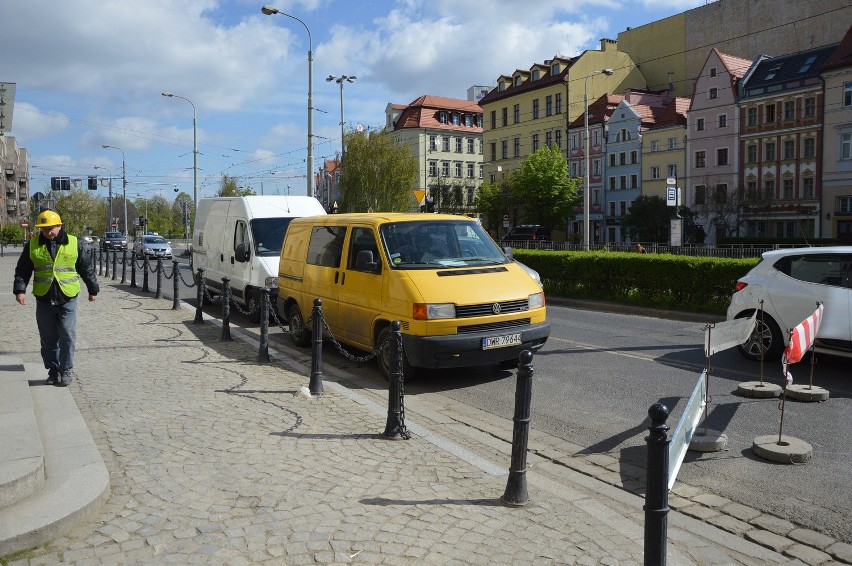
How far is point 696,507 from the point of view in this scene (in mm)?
5102

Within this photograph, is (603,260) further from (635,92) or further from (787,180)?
(635,92)

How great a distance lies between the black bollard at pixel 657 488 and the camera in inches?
139

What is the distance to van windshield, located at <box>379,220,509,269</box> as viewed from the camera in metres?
9.34

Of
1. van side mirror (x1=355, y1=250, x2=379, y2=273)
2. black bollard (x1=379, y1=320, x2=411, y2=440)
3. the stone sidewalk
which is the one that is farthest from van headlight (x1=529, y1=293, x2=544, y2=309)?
black bollard (x1=379, y1=320, x2=411, y2=440)

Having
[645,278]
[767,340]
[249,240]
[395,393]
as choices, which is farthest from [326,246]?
[645,278]

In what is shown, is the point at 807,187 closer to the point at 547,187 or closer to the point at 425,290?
the point at 547,187

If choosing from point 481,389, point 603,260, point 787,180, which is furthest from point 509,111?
point 481,389

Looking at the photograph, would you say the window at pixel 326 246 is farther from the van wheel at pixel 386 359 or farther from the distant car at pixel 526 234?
the distant car at pixel 526 234

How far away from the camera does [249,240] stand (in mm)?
14711

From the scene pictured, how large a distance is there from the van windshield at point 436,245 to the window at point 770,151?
48.8 metres

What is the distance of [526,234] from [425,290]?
5057 cm

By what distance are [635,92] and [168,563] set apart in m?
67.1

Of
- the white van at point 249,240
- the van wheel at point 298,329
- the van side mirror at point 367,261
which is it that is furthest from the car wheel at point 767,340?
the white van at point 249,240

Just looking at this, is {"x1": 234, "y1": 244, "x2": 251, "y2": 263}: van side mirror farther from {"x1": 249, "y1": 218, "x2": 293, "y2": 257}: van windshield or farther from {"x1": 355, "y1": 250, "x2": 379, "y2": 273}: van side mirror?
{"x1": 355, "y1": 250, "x2": 379, "y2": 273}: van side mirror
